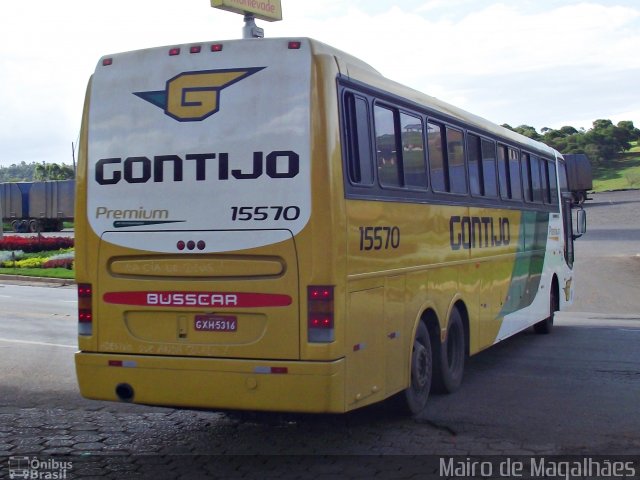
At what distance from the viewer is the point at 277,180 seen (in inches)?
281

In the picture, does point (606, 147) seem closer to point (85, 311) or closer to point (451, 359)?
point (451, 359)

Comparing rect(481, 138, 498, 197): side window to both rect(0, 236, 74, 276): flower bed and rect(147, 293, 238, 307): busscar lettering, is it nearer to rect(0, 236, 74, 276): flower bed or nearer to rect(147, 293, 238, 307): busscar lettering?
rect(147, 293, 238, 307): busscar lettering

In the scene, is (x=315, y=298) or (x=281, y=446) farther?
(x=281, y=446)

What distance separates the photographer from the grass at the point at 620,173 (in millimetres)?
87494

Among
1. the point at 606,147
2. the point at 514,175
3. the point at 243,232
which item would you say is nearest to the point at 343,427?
the point at 243,232

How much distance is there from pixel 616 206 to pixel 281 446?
2626 inches

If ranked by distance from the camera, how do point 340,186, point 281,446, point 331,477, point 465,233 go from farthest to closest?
point 465,233, point 281,446, point 340,186, point 331,477

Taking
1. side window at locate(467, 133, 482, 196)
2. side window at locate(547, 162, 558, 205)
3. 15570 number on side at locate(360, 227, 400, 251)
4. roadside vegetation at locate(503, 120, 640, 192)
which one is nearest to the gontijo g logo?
15570 number on side at locate(360, 227, 400, 251)

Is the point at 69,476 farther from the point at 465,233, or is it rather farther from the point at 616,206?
the point at 616,206

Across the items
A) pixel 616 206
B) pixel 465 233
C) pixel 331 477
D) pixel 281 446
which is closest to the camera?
pixel 331 477

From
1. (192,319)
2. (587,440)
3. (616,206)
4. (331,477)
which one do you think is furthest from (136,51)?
(616,206)

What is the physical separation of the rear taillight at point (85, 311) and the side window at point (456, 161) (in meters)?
4.21

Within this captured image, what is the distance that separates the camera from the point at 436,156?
A: 9734 millimetres

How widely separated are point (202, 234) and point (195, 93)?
45.2 inches
